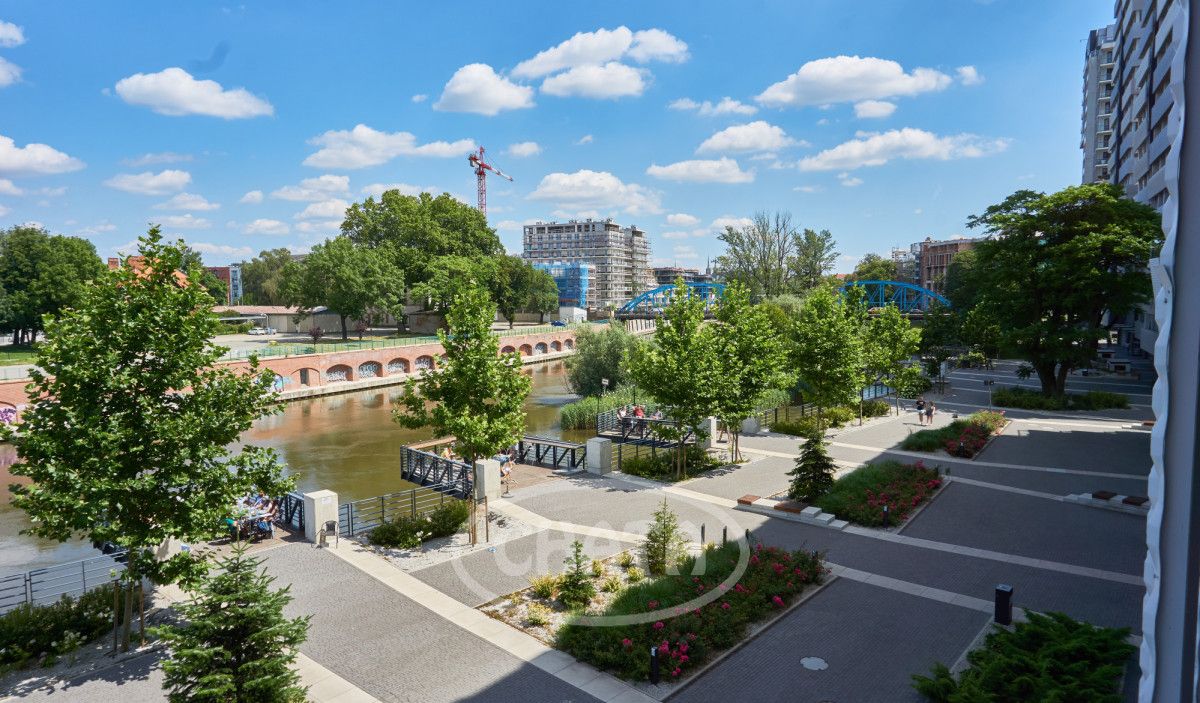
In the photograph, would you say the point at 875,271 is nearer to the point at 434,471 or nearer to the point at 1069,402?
the point at 1069,402

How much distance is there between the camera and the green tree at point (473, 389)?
647 inches

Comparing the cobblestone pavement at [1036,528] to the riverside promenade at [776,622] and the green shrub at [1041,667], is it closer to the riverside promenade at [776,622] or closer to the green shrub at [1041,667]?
the riverside promenade at [776,622]

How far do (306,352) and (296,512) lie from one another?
3719 centimetres

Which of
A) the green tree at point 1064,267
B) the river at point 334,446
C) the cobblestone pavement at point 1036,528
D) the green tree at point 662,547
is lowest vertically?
the river at point 334,446

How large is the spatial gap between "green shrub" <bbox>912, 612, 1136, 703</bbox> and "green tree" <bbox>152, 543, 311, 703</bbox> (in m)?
8.79

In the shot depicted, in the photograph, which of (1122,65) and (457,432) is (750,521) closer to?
(457,432)

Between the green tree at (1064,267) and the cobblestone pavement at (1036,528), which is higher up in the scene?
the green tree at (1064,267)

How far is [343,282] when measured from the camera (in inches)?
2509

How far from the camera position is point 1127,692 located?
30.7ft

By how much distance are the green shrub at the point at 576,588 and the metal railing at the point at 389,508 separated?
5659 mm

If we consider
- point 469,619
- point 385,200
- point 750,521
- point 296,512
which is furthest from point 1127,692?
point 385,200

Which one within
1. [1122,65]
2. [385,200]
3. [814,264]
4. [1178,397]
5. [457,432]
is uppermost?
[1122,65]

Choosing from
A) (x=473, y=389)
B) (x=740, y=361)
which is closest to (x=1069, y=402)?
(x=740, y=361)

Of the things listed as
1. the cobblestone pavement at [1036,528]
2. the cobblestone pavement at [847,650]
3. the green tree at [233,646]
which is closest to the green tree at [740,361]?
the cobblestone pavement at [1036,528]
